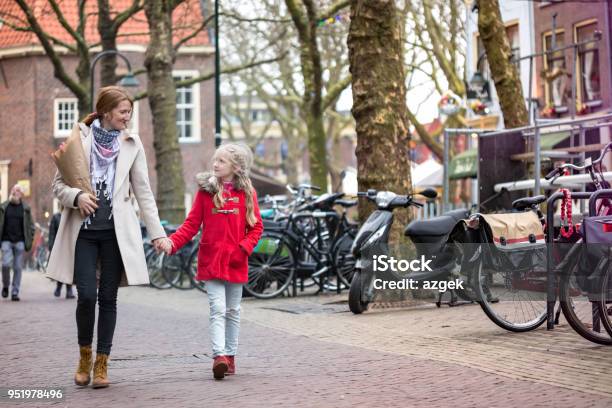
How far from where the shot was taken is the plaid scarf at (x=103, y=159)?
711 cm

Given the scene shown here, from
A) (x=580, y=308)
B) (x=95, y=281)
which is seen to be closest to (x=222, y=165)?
(x=95, y=281)

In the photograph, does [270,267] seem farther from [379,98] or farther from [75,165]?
[75,165]

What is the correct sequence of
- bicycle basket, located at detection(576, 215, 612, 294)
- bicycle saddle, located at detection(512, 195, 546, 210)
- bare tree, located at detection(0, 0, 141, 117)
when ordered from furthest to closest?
1. bare tree, located at detection(0, 0, 141, 117)
2. bicycle saddle, located at detection(512, 195, 546, 210)
3. bicycle basket, located at detection(576, 215, 612, 294)

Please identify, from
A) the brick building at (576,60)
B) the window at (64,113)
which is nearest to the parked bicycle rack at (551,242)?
the brick building at (576,60)

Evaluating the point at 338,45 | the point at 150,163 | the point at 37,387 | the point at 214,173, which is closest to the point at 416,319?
the point at 214,173

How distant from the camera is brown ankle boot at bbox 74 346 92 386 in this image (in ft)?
23.0

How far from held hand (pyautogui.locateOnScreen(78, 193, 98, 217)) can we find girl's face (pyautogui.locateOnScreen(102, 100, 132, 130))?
50cm

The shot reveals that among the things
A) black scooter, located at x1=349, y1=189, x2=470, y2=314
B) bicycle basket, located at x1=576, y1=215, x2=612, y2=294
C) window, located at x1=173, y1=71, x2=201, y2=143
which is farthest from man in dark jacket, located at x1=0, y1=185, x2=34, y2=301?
window, located at x1=173, y1=71, x2=201, y2=143

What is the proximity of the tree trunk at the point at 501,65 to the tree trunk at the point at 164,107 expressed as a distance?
7.59m

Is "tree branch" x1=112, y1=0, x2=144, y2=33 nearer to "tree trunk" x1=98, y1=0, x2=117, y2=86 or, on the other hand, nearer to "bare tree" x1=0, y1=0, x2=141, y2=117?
"bare tree" x1=0, y1=0, x2=141, y2=117

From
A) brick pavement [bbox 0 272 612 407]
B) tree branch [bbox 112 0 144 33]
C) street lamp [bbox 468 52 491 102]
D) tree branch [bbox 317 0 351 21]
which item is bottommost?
brick pavement [bbox 0 272 612 407]

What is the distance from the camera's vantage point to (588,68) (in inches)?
1137

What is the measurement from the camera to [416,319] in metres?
11.2

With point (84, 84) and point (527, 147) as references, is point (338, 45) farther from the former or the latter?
point (527, 147)
